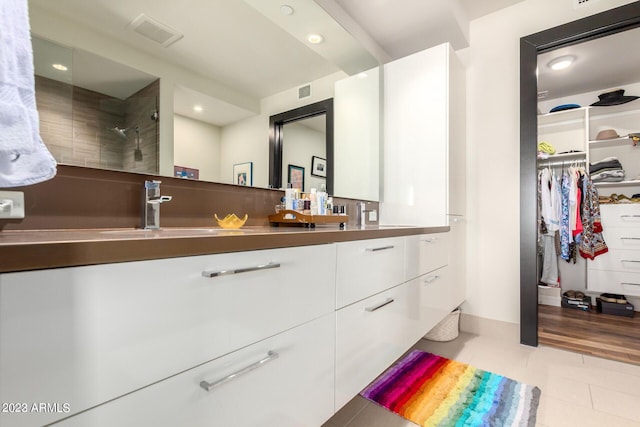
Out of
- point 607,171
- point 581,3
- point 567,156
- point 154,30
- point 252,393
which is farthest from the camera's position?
point 567,156

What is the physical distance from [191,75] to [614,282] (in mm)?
4258

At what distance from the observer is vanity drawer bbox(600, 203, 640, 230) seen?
3006 millimetres

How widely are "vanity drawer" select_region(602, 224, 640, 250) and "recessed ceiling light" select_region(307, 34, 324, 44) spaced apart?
3497mm

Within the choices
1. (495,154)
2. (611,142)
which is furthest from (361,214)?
(611,142)

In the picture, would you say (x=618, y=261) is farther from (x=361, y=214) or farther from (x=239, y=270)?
(x=239, y=270)

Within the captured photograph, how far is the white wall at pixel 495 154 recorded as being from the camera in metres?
2.31

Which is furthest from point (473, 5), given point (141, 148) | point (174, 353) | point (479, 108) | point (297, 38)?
point (174, 353)

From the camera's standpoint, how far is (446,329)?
227 centimetres

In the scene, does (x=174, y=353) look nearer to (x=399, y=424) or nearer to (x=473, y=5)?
(x=399, y=424)

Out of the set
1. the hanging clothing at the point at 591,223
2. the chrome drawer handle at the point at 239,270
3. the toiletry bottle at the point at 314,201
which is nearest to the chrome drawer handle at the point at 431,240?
the toiletry bottle at the point at 314,201

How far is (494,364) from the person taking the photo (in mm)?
1923

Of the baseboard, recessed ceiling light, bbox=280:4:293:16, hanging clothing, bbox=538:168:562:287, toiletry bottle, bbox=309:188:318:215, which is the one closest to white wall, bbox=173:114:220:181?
toiletry bottle, bbox=309:188:318:215

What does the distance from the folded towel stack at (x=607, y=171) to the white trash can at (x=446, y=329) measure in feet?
7.81

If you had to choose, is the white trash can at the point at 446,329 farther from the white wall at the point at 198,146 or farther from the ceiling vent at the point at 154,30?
the ceiling vent at the point at 154,30
